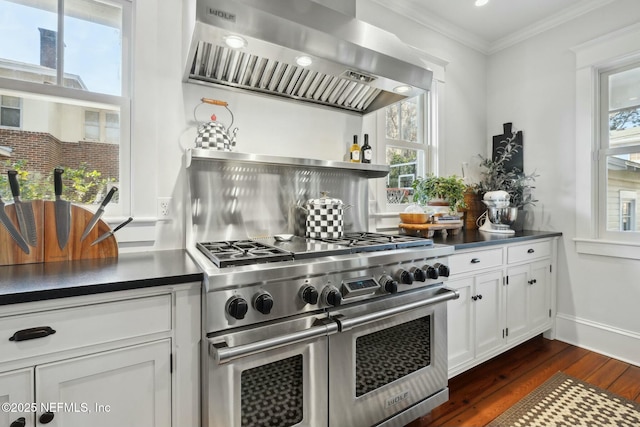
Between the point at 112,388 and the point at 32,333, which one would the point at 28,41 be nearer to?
the point at 32,333

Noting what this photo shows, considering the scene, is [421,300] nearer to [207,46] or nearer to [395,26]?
[207,46]

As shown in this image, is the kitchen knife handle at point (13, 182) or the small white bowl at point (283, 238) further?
the small white bowl at point (283, 238)

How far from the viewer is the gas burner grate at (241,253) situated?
117 centimetres

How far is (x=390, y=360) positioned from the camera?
59.2 inches

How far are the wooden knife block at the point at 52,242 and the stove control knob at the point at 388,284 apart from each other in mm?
1265

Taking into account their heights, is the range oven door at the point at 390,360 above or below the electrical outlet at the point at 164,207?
below

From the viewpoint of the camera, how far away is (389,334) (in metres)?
1.50

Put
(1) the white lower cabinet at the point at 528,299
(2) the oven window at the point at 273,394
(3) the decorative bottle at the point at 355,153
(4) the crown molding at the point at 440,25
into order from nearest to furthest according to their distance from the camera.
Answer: (2) the oven window at the point at 273,394 → (3) the decorative bottle at the point at 355,153 → (1) the white lower cabinet at the point at 528,299 → (4) the crown molding at the point at 440,25

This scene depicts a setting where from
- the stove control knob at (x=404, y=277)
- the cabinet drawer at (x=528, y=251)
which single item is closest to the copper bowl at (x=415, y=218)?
the cabinet drawer at (x=528, y=251)

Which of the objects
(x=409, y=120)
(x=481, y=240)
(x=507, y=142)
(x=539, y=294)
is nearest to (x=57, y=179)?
(x=481, y=240)

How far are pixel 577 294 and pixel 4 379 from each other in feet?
11.9

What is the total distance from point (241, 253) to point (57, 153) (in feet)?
3.59

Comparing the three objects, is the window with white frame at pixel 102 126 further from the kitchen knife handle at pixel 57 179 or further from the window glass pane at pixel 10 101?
the kitchen knife handle at pixel 57 179

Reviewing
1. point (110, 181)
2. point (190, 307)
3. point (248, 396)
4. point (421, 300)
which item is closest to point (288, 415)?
point (248, 396)
